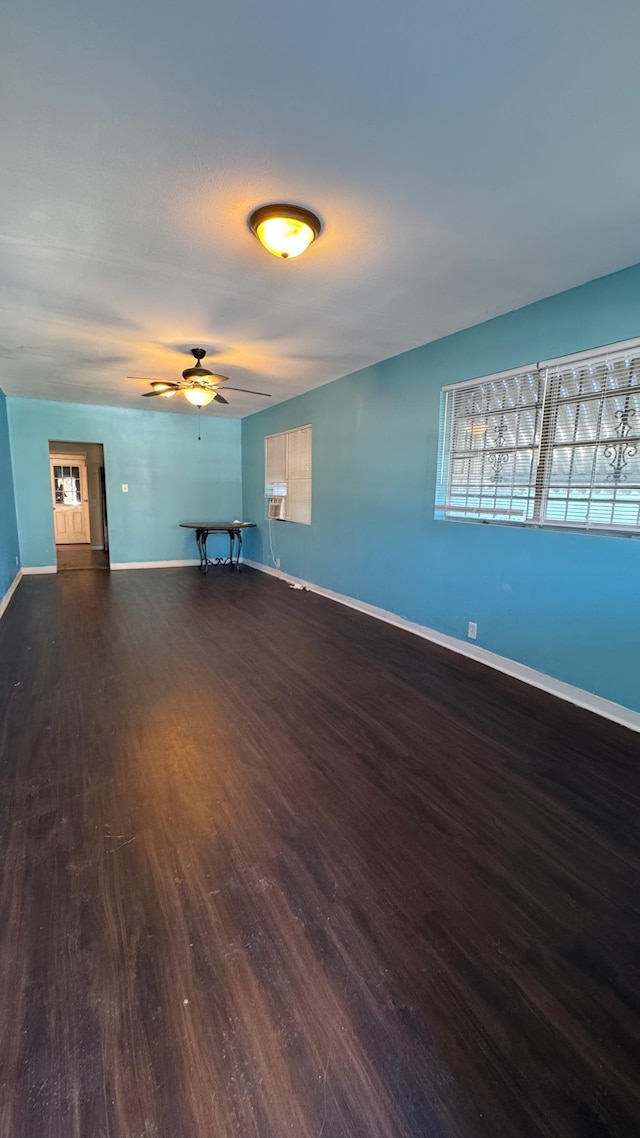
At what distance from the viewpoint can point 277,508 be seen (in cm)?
685

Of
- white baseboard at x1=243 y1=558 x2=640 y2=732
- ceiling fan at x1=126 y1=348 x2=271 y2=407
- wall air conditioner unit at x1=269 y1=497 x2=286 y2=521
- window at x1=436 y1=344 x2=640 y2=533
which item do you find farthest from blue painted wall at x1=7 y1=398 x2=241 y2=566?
window at x1=436 y1=344 x2=640 y2=533

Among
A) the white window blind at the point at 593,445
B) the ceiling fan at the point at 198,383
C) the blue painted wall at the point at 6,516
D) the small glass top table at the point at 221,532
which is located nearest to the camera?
the white window blind at the point at 593,445

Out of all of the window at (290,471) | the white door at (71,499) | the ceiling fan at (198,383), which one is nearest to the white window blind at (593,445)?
the ceiling fan at (198,383)

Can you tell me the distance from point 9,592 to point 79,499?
5.24m

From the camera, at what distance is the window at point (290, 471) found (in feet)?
19.7

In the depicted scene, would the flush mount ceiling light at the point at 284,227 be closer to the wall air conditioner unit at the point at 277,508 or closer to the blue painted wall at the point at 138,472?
the wall air conditioner unit at the point at 277,508

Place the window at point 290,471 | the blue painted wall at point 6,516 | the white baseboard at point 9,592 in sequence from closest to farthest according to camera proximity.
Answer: the white baseboard at point 9,592
the blue painted wall at point 6,516
the window at point 290,471

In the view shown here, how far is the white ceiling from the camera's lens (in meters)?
1.29

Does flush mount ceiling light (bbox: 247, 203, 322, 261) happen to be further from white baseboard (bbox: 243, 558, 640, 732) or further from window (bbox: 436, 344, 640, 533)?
white baseboard (bbox: 243, 558, 640, 732)

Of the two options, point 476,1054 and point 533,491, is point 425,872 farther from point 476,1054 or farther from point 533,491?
point 533,491

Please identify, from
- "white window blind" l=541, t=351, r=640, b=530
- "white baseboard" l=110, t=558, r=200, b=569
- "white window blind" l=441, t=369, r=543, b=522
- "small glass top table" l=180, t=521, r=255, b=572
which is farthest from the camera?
"white baseboard" l=110, t=558, r=200, b=569

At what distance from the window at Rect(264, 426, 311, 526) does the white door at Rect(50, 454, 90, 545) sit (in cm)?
504

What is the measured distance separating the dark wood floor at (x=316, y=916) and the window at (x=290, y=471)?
361cm

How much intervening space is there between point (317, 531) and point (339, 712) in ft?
10.9
